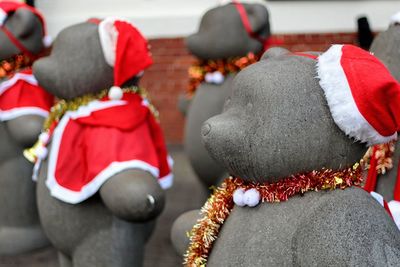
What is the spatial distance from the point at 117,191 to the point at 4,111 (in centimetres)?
78

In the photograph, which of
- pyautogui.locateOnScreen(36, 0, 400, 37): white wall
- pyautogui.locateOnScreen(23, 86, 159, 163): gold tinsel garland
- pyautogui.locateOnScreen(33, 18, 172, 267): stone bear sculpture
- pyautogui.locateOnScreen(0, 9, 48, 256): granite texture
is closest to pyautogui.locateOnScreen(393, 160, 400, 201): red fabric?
pyautogui.locateOnScreen(33, 18, 172, 267): stone bear sculpture

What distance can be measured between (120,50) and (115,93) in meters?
0.13

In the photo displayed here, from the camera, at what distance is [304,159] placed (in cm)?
101

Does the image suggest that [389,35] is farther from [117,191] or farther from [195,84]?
[195,84]

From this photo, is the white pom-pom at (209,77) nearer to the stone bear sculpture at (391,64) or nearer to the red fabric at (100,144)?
the red fabric at (100,144)

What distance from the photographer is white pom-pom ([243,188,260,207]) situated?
1.07 metres

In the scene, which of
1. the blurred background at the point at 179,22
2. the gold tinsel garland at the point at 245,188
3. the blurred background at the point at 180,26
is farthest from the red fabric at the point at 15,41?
the blurred background at the point at 179,22

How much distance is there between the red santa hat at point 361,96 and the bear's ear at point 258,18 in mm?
1176

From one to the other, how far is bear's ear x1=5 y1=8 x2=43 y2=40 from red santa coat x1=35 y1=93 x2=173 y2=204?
0.53m

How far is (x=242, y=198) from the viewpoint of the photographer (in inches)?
43.0

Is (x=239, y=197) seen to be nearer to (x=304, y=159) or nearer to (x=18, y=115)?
(x=304, y=159)

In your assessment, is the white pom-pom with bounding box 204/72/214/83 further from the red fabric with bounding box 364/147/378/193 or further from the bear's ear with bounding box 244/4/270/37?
the red fabric with bounding box 364/147/378/193

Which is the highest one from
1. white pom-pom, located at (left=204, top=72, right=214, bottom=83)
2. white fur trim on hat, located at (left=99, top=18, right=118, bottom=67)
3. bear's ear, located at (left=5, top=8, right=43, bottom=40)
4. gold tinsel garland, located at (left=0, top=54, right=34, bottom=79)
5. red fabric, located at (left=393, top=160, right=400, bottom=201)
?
white fur trim on hat, located at (left=99, top=18, right=118, bottom=67)

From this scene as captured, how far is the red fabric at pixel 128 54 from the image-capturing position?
1.62 metres
